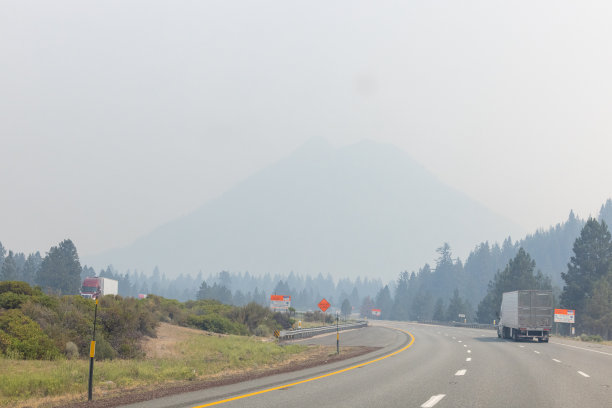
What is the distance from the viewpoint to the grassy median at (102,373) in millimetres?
14141

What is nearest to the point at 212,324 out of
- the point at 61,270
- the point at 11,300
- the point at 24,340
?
the point at 11,300

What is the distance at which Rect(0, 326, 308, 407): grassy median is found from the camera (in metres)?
14.1

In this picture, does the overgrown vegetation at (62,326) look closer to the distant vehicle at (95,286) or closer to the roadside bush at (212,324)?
the roadside bush at (212,324)

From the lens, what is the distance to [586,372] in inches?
757

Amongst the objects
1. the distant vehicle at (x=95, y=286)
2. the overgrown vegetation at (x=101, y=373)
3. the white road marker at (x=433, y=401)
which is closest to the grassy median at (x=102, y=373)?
the overgrown vegetation at (x=101, y=373)

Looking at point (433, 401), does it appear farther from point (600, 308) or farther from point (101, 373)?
point (600, 308)

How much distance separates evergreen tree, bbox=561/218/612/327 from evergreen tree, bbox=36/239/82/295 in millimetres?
92307

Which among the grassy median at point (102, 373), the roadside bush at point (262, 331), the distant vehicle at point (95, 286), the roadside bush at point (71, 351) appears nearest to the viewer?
the grassy median at point (102, 373)

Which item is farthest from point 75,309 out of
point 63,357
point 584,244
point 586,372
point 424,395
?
point 584,244

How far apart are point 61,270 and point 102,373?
117 metres

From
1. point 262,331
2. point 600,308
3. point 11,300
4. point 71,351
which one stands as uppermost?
point 11,300

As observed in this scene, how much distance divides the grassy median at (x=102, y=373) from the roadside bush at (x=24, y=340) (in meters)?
1.01

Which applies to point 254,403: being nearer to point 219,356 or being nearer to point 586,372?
point 586,372

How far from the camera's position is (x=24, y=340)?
67.4ft
